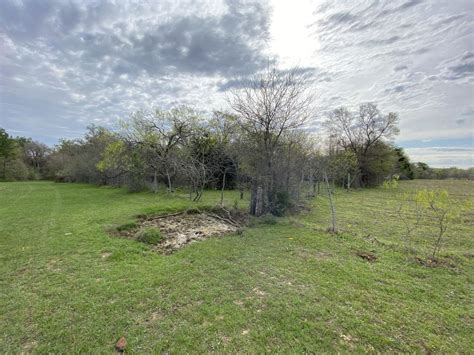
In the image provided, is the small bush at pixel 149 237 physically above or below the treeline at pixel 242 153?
below

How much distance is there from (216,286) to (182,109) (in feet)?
47.1

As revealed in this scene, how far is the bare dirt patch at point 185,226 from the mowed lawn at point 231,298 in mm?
619

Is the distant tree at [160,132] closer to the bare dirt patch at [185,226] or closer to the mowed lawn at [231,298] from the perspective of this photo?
the bare dirt patch at [185,226]

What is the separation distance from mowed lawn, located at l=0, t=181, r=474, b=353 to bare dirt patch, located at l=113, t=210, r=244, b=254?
2.03ft

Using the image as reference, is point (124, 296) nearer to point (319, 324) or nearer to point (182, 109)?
point (319, 324)

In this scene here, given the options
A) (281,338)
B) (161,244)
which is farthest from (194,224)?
(281,338)

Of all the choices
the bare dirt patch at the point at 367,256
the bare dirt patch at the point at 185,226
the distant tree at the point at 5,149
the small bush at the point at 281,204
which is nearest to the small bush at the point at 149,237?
the bare dirt patch at the point at 185,226

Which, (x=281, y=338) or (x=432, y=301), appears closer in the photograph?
(x=281, y=338)

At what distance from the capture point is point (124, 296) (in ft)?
10.3

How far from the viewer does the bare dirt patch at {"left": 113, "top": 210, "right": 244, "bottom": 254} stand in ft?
19.0

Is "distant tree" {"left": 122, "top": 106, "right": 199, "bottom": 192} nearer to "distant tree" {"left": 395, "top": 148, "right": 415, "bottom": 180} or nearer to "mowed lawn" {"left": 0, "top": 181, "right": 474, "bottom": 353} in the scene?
"mowed lawn" {"left": 0, "top": 181, "right": 474, "bottom": 353}

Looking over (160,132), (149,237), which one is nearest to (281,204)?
(149,237)

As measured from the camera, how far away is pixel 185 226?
7.26 meters

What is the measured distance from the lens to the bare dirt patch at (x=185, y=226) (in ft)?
19.0
